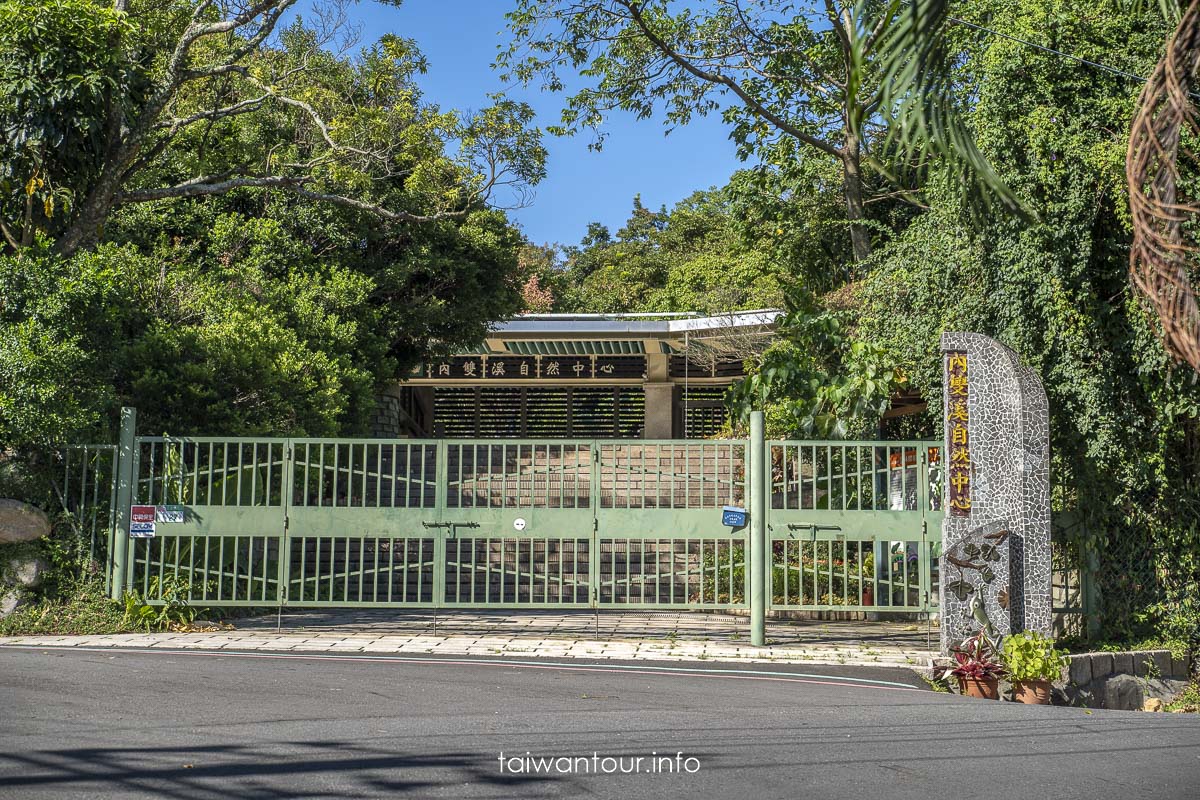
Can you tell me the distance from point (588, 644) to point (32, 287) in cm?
610

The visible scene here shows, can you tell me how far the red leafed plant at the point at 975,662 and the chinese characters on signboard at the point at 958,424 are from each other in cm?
125

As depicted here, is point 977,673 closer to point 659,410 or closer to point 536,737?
point 536,737

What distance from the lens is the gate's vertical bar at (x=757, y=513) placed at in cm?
1002

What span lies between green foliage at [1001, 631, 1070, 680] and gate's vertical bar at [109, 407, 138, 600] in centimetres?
785

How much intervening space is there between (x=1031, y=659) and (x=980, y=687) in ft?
1.39

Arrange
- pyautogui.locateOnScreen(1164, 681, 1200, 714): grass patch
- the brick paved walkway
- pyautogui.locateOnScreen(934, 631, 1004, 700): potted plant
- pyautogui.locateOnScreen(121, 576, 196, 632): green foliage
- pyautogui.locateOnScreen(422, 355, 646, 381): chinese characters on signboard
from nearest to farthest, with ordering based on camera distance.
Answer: pyautogui.locateOnScreen(934, 631, 1004, 700): potted plant
pyautogui.locateOnScreen(1164, 681, 1200, 714): grass patch
the brick paved walkway
pyautogui.locateOnScreen(121, 576, 196, 632): green foliage
pyautogui.locateOnScreen(422, 355, 646, 381): chinese characters on signboard

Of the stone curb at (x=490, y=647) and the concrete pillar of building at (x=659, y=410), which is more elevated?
the concrete pillar of building at (x=659, y=410)

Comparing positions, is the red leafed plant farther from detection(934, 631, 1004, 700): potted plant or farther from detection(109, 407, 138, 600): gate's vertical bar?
detection(109, 407, 138, 600): gate's vertical bar

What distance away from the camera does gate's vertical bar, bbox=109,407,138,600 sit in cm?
1018

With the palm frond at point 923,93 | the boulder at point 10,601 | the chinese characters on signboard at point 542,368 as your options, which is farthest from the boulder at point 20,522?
the chinese characters on signboard at point 542,368

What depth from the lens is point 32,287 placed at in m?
9.95

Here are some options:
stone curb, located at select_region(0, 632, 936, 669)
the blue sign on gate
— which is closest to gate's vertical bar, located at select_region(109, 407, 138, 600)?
stone curb, located at select_region(0, 632, 936, 669)

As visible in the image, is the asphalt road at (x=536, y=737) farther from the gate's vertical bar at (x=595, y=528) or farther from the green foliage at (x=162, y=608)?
the gate's vertical bar at (x=595, y=528)

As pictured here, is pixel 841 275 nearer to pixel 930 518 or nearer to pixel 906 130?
pixel 930 518
